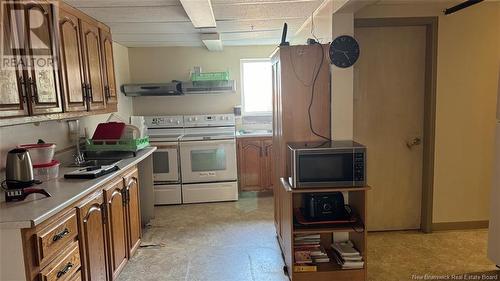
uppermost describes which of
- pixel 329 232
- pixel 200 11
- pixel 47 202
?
pixel 200 11

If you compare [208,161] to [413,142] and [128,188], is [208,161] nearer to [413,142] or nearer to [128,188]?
[128,188]

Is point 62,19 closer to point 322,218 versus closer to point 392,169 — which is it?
point 322,218

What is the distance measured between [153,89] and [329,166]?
10.3 feet

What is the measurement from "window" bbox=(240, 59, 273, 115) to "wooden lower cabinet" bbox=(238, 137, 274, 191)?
0.73m

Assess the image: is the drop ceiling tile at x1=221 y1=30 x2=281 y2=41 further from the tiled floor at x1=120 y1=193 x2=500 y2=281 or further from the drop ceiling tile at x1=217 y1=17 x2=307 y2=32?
the tiled floor at x1=120 y1=193 x2=500 y2=281

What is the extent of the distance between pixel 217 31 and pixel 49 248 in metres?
2.86

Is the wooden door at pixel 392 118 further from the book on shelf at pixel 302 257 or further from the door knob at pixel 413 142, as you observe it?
the book on shelf at pixel 302 257

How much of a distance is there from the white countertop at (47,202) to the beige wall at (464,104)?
2.68 meters

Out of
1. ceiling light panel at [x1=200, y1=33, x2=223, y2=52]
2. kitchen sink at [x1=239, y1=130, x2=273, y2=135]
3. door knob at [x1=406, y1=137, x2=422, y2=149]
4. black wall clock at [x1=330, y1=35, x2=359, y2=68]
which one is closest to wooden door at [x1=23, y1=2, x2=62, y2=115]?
ceiling light panel at [x1=200, y1=33, x2=223, y2=52]

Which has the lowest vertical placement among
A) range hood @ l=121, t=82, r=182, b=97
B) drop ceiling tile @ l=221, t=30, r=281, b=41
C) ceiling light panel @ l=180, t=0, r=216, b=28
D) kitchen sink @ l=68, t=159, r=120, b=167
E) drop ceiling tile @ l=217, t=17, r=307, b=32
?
kitchen sink @ l=68, t=159, r=120, b=167

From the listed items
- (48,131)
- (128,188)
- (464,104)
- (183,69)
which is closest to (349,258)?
(128,188)

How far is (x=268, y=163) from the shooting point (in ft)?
15.5

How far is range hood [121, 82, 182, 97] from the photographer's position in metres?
4.62

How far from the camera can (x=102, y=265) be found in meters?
2.33
